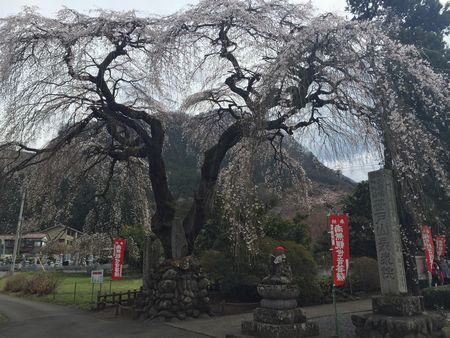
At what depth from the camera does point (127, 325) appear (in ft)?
35.6

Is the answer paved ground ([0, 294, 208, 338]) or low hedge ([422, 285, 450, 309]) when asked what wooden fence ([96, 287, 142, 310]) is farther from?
low hedge ([422, 285, 450, 309])

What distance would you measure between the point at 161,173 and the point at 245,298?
19.3 ft

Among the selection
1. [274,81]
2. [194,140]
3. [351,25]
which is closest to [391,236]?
[274,81]

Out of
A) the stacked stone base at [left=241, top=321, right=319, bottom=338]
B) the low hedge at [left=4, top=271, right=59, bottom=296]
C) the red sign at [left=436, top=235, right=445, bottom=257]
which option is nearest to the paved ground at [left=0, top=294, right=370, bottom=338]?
the stacked stone base at [left=241, top=321, right=319, bottom=338]

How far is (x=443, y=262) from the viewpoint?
15945 millimetres

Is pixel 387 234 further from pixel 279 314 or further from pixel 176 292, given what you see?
pixel 176 292

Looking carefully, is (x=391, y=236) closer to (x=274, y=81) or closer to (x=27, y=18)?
(x=274, y=81)

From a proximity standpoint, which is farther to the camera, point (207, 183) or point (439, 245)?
point (439, 245)

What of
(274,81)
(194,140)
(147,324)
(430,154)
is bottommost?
(147,324)

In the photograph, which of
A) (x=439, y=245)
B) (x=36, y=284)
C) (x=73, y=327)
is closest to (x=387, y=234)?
(x=73, y=327)

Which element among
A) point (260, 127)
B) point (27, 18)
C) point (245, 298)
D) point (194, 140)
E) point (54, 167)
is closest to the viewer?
point (260, 127)

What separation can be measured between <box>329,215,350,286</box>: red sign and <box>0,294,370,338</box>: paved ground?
1.34m

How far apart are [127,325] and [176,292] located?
1600mm

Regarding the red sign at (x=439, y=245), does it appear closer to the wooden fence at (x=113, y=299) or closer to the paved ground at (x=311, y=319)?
the paved ground at (x=311, y=319)
